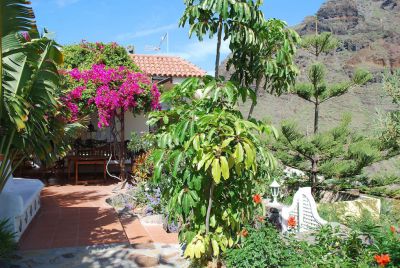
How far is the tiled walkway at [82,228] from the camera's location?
7.11 metres

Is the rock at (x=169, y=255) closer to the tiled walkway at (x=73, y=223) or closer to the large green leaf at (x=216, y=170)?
the tiled walkway at (x=73, y=223)

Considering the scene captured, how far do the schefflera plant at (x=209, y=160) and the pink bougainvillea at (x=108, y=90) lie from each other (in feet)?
20.9

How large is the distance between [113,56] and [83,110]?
321 cm

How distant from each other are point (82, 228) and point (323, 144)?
655 cm

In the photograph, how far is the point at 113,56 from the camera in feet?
47.3

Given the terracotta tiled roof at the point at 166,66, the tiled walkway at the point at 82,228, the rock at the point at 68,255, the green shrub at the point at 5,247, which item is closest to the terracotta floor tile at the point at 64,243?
the tiled walkway at the point at 82,228

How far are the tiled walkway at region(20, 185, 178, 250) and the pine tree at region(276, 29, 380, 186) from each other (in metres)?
5.09

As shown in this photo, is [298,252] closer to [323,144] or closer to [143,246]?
[143,246]

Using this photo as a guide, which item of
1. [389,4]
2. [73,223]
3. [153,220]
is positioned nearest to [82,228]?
[73,223]

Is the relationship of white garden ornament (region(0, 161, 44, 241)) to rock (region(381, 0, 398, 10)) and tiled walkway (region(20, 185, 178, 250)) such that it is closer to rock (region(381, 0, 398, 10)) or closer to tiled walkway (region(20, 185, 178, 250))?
tiled walkway (region(20, 185, 178, 250))

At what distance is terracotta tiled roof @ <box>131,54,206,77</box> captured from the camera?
17.2 metres

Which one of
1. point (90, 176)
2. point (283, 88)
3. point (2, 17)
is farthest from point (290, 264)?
point (90, 176)

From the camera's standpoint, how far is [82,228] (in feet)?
25.9

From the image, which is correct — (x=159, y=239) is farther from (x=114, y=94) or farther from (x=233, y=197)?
(x=114, y=94)
